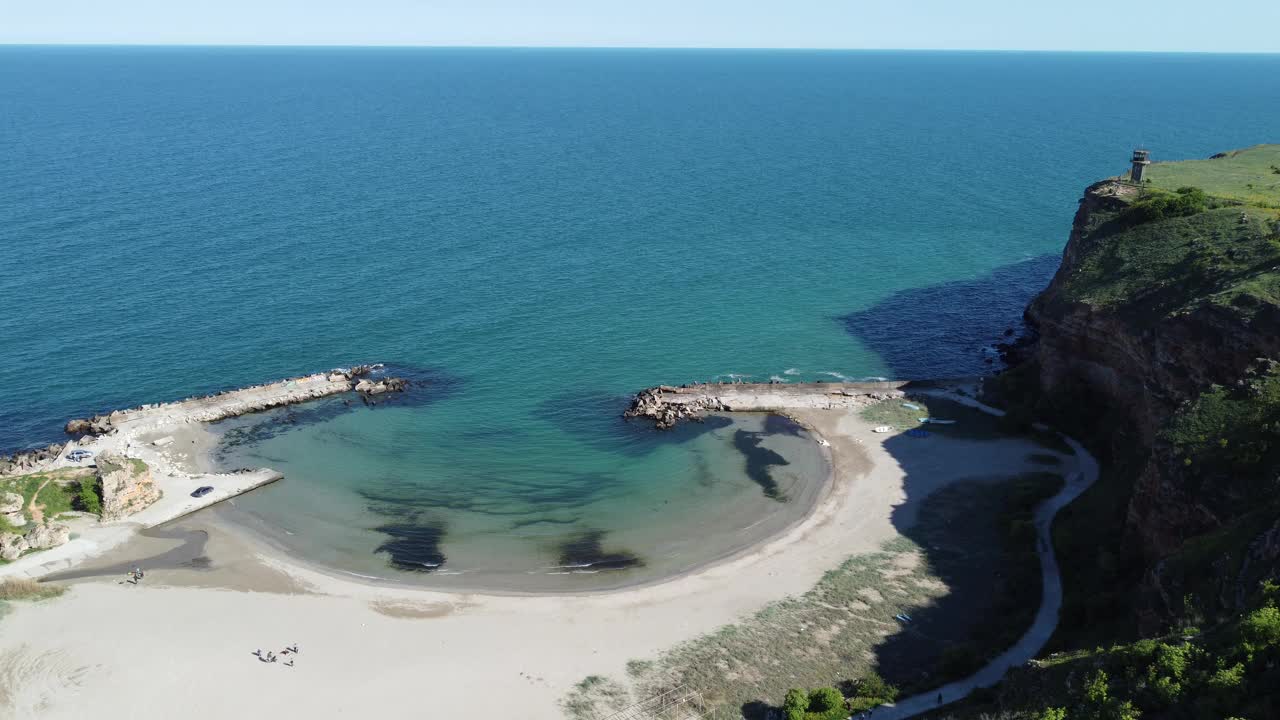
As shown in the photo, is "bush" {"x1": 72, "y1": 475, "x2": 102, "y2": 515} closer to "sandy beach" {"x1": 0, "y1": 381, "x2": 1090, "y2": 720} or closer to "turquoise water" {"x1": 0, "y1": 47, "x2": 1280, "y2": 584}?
"sandy beach" {"x1": 0, "y1": 381, "x2": 1090, "y2": 720}

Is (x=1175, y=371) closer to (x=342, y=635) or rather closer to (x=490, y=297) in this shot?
(x=342, y=635)

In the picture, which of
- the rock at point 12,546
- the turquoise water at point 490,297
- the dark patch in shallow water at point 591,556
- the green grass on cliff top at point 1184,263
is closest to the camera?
the rock at point 12,546

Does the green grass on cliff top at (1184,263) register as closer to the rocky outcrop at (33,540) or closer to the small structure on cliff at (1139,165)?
the small structure on cliff at (1139,165)

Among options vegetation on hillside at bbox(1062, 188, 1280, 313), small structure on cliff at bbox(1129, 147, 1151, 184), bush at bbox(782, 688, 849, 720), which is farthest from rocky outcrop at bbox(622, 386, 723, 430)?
small structure on cliff at bbox(1129, 147, 1151, 184)

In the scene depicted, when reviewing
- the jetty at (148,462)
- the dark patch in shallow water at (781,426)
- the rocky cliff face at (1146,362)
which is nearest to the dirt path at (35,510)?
the jetty at (148,462)

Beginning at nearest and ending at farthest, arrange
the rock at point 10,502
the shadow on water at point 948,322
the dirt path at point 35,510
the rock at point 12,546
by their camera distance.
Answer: the rock at point 12,546 < the rock at point 10,502 < the dirt path at point 35,510 < the shadow on water at point 948,322

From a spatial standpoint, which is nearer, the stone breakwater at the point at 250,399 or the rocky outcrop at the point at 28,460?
the rocky outcrop at the point at 28,460
